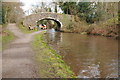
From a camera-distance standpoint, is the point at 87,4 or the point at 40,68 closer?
the point at 40,68

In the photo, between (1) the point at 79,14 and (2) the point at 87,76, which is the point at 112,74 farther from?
(1) the point at 79,14

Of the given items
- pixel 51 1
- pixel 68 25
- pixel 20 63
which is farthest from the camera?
pixel 51 1

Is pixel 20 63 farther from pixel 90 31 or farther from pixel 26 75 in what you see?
pixel 90 31

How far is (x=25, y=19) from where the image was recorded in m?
27.7

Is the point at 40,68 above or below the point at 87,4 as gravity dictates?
below

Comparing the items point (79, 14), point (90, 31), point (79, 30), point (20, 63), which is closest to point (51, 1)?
point (79, 14)

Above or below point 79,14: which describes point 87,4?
above

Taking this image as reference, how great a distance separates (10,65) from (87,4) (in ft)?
82.0

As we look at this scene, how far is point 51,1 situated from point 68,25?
12.6 meters

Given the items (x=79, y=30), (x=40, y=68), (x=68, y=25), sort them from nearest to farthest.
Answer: (x=40, y=68) < (x=79, y=30) < (x=68, y=25)

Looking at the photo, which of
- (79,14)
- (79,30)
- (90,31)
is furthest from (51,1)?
(90,31)

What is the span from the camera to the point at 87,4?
2750 cm

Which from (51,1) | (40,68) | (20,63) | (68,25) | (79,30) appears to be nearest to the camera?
(40,68)

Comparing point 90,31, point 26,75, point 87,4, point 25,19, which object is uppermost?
point 87,4
